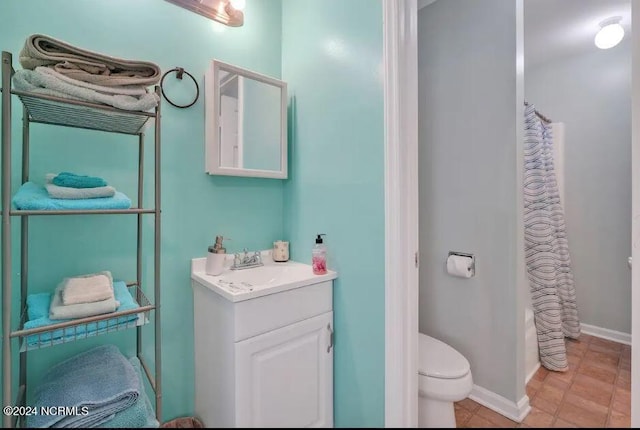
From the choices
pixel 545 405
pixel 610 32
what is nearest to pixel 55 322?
pixel 545 405

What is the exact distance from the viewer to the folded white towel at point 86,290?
2.96 ft

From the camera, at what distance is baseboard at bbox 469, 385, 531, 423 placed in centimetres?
159

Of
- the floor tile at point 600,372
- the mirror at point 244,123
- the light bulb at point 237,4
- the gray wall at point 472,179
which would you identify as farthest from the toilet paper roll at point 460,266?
the light bulb at point 237,4

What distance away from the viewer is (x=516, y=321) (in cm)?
158

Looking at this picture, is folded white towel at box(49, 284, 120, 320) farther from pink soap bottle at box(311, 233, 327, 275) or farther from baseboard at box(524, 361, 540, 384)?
baseboard at box(524, 361, 540, 384)

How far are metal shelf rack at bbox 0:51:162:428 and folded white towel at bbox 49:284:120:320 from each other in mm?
16

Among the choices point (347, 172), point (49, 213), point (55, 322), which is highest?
point (347, 172)

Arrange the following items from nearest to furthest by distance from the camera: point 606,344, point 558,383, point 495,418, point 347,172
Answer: point 347,172, point 495,418, point 558,383, point 606,344

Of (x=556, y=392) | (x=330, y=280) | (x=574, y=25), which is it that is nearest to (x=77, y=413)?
(x=330, y=280)

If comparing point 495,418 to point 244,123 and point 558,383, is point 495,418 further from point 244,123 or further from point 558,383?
point 244,123

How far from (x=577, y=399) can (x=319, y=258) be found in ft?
5.74

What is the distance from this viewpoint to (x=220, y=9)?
1406 mm

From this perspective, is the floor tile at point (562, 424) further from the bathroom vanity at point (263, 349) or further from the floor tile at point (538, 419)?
the bathroom vanity at point (263, 349)

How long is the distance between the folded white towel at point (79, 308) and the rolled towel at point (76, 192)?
313 mm
